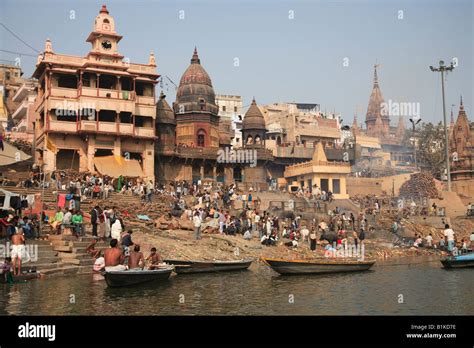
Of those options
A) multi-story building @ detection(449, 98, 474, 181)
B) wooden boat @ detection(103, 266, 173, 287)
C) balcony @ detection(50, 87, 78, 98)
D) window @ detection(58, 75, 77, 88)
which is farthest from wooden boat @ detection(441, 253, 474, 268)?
multi-story building @ detection(449, 98, 474, 181)

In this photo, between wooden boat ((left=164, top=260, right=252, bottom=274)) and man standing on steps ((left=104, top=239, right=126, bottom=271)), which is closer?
man standing on steps ((left=104, top=239, right=126, bottom=271))

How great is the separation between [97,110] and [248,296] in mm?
27091

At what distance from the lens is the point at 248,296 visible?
1603cm

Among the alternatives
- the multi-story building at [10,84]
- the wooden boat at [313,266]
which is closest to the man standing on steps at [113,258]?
the wooden boat at [313,266]

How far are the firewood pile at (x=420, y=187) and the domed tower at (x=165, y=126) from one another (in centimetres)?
2228

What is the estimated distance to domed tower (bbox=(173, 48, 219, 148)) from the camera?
48.8m

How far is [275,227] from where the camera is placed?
99.7 ft

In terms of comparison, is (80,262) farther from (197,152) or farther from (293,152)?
(293,152)

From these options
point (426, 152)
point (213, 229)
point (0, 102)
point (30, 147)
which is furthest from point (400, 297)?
point (426, 152)

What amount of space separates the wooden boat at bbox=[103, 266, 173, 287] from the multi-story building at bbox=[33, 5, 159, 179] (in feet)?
73.7

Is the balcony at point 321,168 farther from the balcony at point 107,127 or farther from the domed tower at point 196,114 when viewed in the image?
the balcony at point 107,127

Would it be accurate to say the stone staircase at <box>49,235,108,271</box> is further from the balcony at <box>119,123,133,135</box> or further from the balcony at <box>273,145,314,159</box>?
the balcony at <box>273,145,314,159</box>
